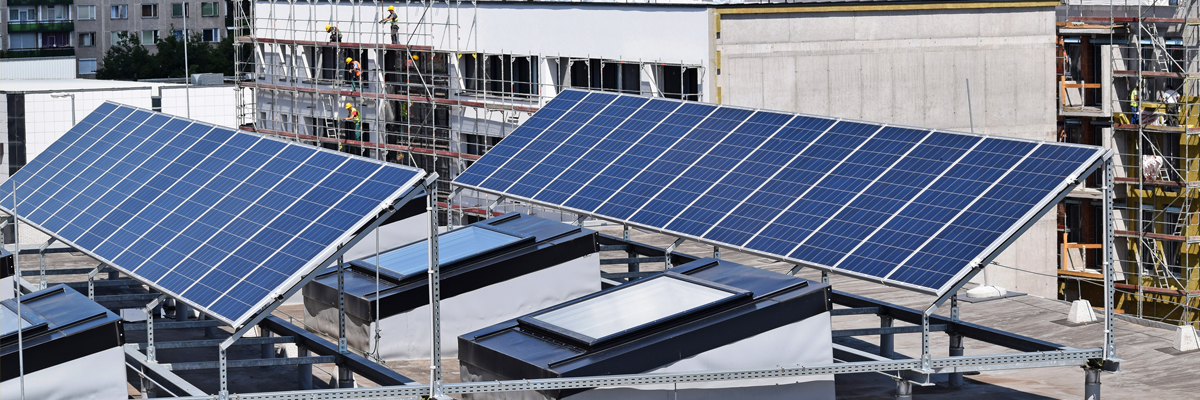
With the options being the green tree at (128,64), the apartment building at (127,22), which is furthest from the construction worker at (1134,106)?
the apartment building at (127,22)

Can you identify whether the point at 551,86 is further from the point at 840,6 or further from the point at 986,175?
the point at 986,175

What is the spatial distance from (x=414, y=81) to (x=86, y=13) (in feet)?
229

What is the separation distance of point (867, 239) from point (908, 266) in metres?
1.10

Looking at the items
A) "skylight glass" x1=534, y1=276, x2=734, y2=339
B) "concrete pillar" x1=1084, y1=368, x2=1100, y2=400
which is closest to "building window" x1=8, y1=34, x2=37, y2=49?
"skylight glass" x1=534, y1=276, x2=734, y2=339

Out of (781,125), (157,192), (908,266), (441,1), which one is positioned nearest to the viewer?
(908,266)

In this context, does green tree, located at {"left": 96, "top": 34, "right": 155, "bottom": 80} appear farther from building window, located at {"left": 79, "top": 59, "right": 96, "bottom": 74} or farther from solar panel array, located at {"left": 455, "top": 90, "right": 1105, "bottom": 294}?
solar panel array, located at {"left": 455, "top": 90, "right": 1105, "bottom": 294}

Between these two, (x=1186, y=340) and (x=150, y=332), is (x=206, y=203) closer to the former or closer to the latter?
(x=150, y=332)

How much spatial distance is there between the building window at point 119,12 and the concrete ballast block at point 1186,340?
354 ft

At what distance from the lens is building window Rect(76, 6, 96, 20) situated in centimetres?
11494

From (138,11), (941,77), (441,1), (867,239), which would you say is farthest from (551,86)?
(138,11)

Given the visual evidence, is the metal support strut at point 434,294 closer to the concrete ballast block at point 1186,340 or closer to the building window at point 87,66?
the concrete ballast block at point 1186,340

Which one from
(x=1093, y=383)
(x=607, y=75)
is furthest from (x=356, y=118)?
(x=1093, y=383)

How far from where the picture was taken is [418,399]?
15094mm

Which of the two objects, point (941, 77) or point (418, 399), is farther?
point (941, 77)
